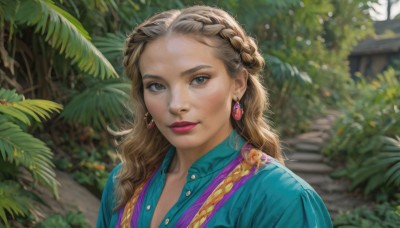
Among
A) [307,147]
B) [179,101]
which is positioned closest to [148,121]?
[179,101]

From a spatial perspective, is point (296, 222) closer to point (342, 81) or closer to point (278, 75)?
point (278, 75)

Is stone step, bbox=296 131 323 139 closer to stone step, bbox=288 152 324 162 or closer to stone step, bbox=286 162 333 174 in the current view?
stone step, bbox=288 152 324 162

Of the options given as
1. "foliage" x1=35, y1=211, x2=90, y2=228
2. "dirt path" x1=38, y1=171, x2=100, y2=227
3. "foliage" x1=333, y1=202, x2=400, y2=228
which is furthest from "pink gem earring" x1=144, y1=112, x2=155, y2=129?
"foliage" x1=333, y1=202, x2=400, y2=228

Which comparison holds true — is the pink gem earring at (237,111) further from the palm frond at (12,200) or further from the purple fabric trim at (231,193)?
the palm frond at (12,200)

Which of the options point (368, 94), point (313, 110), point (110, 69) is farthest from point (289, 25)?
point (110, 69)

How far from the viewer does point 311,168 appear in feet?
25.9

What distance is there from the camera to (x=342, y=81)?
41.3 ft

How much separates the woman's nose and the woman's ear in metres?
0.23

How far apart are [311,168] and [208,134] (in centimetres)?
648

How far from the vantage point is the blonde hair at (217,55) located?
1670mm

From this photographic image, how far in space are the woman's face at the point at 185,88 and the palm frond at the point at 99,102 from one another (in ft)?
9.38

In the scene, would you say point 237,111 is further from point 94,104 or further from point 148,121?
point 94,104

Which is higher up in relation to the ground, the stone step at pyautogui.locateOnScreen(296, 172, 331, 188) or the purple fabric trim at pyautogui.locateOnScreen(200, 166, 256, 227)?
the purple fabric trim at pyautogui.locateOnScreen(200, 166, 256, 227)

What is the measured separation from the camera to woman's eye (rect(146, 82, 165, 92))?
1.68 meters
